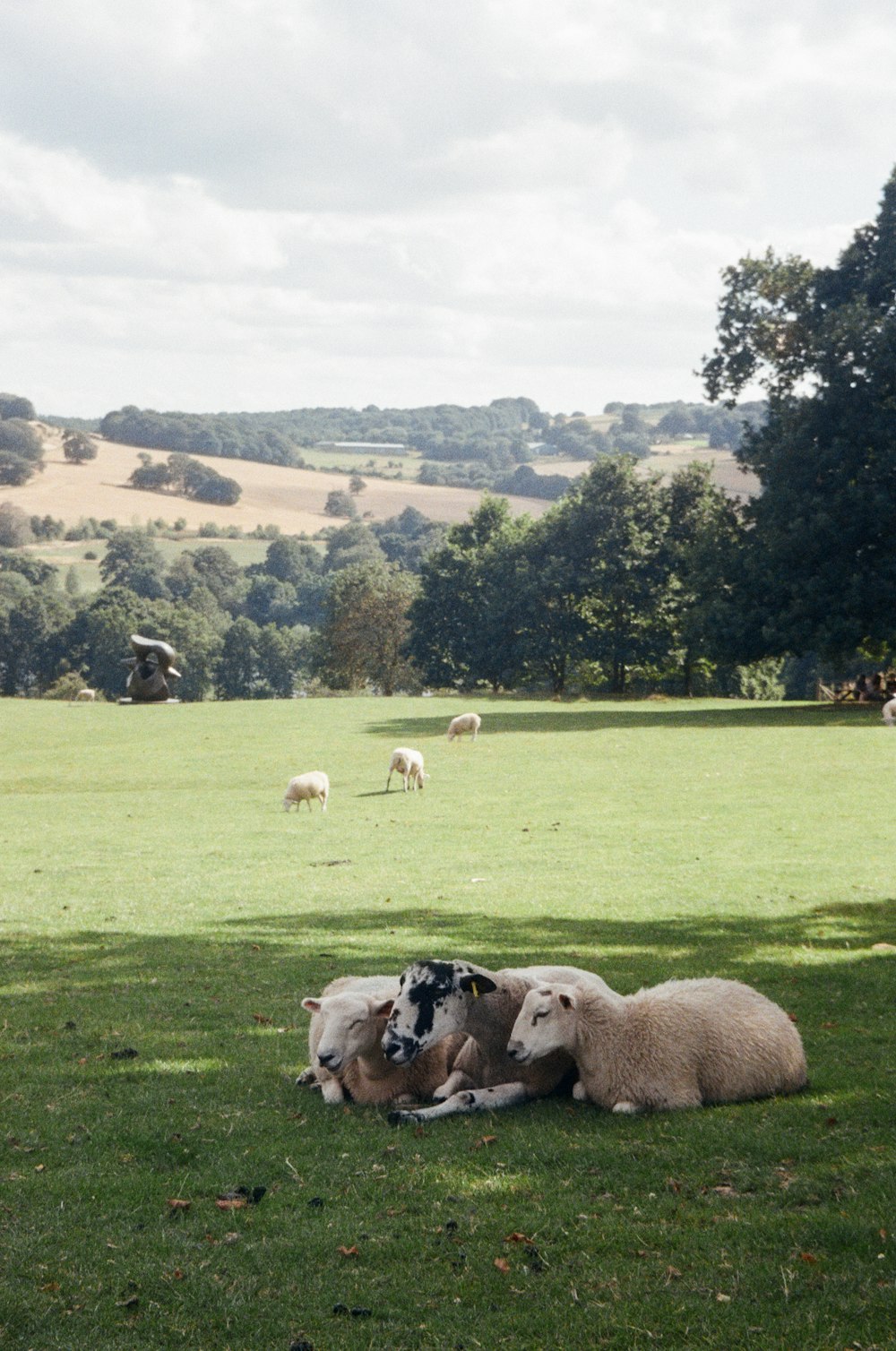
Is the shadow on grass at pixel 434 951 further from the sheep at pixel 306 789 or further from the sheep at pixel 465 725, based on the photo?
the sheep at pixel 465 725

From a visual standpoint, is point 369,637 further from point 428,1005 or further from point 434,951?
point 428,1005

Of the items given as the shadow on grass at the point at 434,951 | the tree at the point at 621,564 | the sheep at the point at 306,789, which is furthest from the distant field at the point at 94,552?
the shadow on grass at the point at 434,951

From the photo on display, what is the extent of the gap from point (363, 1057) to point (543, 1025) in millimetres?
1310

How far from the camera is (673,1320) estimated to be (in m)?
5.34

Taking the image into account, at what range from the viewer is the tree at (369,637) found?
9956cm

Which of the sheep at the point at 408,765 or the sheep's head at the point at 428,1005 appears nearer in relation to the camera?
the sheep's head at the point at 428,1005

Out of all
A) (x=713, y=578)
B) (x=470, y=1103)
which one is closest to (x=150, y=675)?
(x=713, y=578)

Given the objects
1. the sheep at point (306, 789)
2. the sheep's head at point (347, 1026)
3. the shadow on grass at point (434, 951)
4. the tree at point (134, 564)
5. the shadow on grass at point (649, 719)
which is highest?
the sheep's head at point (347, 1026)

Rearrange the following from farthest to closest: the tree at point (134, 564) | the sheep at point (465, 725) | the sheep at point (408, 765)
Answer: the tree at point (134, 564) < the sheep at point (465, 725) < the sheep at point (408, 765)

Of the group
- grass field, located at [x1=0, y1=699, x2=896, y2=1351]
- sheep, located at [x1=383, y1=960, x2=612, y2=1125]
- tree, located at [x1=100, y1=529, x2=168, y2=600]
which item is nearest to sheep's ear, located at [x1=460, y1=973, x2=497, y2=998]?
sheep, located at [x1=383, y1=960, x2=612, y2=1125]

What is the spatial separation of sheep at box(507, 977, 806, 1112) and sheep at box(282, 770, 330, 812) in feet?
68.9

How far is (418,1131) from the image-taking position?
791cm

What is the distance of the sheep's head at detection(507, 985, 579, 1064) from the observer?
812 cm

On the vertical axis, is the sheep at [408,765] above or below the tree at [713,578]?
below
